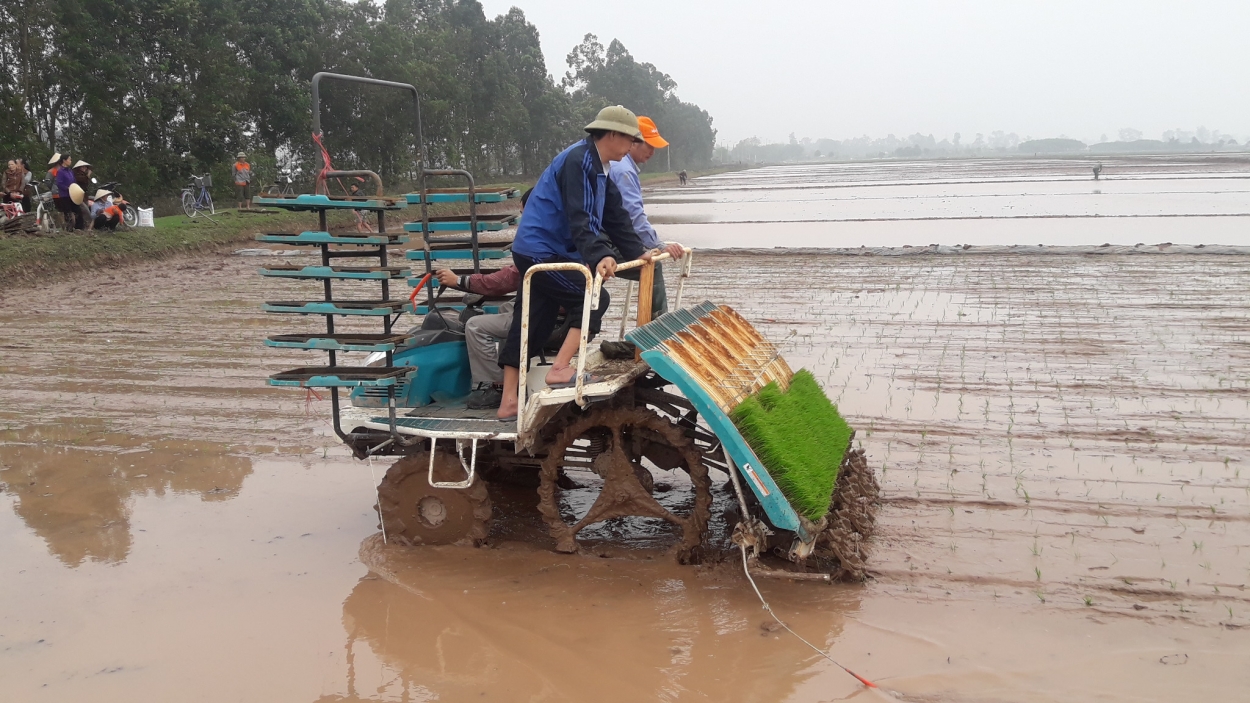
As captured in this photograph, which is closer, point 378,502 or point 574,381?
point 574,381

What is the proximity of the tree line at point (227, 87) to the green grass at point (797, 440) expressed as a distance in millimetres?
22308

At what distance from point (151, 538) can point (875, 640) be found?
162 inches

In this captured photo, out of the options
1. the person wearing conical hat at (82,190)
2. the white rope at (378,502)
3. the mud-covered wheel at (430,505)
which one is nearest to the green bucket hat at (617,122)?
the mud-covered wheel at (430,505)

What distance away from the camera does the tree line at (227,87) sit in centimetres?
2434

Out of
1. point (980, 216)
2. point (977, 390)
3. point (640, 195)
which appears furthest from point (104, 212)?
point (980, 216)

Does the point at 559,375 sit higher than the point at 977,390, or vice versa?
the point at 559,375

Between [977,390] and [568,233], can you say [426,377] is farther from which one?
[977,390]

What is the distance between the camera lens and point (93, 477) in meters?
6.69

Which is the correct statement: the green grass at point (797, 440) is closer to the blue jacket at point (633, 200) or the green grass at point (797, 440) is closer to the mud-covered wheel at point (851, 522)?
the mud-covered wheel at point (851, 522)

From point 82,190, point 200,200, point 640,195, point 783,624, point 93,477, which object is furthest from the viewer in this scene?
point 200,200

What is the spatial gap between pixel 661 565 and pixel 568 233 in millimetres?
1785

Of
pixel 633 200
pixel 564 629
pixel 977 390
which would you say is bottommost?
pixel 564 629

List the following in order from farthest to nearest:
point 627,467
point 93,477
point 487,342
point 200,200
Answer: point 200,200 < point 93,477 < point 487,342 < point 627,467

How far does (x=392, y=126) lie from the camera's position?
1491 inches
